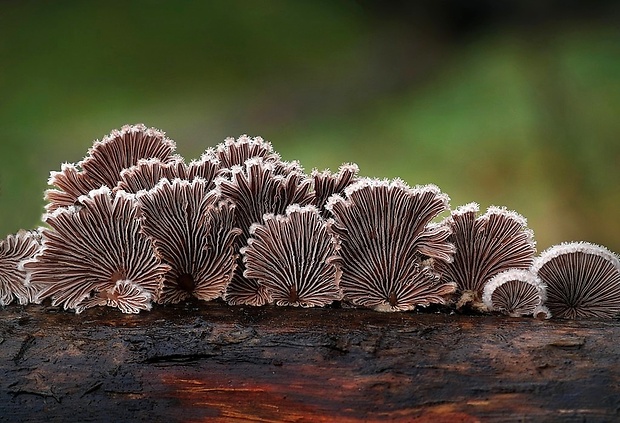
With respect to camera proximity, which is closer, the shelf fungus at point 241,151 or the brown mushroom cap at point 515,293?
the brown mushroom cap at point 515,293

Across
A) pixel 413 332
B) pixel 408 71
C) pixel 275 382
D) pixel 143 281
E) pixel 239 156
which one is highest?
pixel 408 71

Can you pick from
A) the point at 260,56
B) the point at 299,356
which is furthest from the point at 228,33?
the point at 299,356

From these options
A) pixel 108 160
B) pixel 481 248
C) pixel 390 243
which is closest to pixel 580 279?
pixel 481 248

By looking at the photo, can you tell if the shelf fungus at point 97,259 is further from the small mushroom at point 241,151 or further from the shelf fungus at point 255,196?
the small mushroom at point 241,151

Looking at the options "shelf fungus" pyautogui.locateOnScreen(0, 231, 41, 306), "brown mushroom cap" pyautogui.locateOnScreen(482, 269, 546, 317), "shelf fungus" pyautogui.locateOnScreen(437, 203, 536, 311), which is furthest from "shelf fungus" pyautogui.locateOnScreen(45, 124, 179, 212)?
"brown mushroom cap" pyautogui.locateOnScreen(482, 269, 546, 317)

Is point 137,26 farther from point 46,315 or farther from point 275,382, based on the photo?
point 275,382

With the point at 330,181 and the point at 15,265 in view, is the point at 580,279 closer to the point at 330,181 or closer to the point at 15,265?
the point at 330,181

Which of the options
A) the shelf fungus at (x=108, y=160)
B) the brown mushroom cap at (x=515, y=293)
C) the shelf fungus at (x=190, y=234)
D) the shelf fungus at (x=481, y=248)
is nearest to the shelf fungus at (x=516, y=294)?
the brown mushroom cap at (x=515, y=293)
